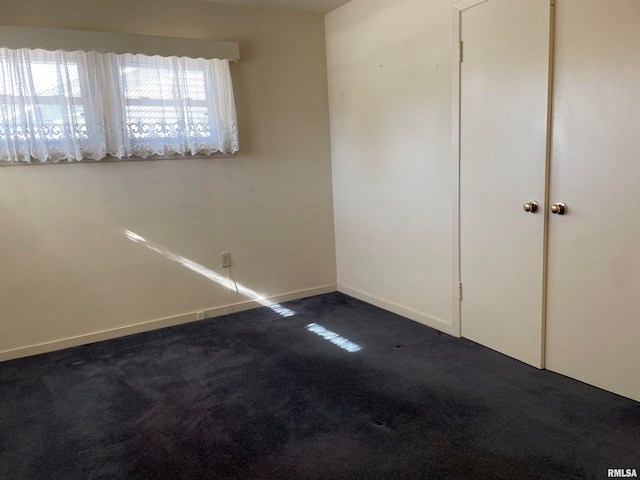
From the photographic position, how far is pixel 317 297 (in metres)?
4.11

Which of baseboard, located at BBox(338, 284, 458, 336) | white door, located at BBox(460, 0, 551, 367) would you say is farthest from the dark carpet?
white door, located at BBox(460, 0, 551, 367)

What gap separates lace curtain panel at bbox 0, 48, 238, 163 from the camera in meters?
2.88

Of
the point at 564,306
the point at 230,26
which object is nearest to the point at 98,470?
the point at 564,306

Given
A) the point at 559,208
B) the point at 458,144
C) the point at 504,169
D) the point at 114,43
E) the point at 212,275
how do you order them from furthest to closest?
1. the point at 212,275
2. the point at 114,43
3. the point at 458,144
4. the point at 504,169
5. the point at 559,208

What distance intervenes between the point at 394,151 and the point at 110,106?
6.44 ft

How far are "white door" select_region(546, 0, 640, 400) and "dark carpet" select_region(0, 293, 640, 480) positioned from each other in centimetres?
26

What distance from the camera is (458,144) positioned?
285 centimetres

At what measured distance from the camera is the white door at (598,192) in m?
2.04

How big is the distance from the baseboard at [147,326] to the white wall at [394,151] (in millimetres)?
461

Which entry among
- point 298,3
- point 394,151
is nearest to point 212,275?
point 394,151

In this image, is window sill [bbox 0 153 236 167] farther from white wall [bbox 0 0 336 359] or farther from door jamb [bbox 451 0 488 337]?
door jamb [bbox 451 0 488 337]

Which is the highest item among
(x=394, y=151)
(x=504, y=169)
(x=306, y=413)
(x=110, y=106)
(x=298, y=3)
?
(x=298, y=3)

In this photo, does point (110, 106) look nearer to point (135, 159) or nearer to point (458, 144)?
point (135, 159)

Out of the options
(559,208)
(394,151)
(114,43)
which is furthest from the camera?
(394,151)
